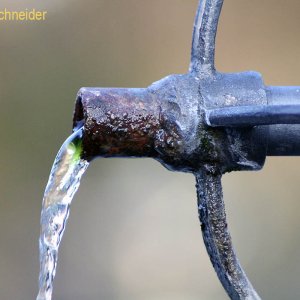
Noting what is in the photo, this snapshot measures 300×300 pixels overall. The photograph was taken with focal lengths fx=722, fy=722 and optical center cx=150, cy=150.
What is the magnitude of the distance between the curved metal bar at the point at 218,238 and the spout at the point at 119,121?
0.16ft

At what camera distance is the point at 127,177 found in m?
2.93

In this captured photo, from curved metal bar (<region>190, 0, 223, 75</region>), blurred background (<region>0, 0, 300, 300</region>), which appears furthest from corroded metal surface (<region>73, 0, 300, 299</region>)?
blurred background (<region>0, 0, 300, 300</region>)

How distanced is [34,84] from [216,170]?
2.33m

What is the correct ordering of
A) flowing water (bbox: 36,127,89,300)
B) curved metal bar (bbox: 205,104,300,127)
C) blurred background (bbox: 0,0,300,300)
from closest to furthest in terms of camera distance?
curved metal bar (bbox: 205,104,300,127) → flowing water (bbox: 36,127,89,300) → blurred background (bbox: 0,0,300,300)

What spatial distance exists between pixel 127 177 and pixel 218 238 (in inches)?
94.4

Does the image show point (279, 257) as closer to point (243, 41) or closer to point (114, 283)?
point (114, 283)

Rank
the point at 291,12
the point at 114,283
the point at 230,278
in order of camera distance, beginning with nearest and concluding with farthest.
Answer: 1. the point at 230,278
2. the point at 291,12
3. the point at 114,283

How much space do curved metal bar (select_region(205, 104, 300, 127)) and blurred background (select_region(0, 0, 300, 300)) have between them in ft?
6.97

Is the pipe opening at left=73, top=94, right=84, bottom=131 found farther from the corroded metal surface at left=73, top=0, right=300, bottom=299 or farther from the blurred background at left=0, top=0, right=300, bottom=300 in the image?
the blurred background at left=0, top=0, right=300, bottom=300

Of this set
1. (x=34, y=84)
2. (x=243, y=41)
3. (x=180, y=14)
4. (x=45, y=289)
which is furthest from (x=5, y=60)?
→ (x=45, y=289)

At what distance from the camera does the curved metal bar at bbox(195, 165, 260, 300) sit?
1.73 ft

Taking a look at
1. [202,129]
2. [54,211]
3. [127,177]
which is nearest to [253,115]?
[202,129]

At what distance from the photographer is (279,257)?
9.70 feet

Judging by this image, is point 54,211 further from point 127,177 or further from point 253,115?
point 127,177
